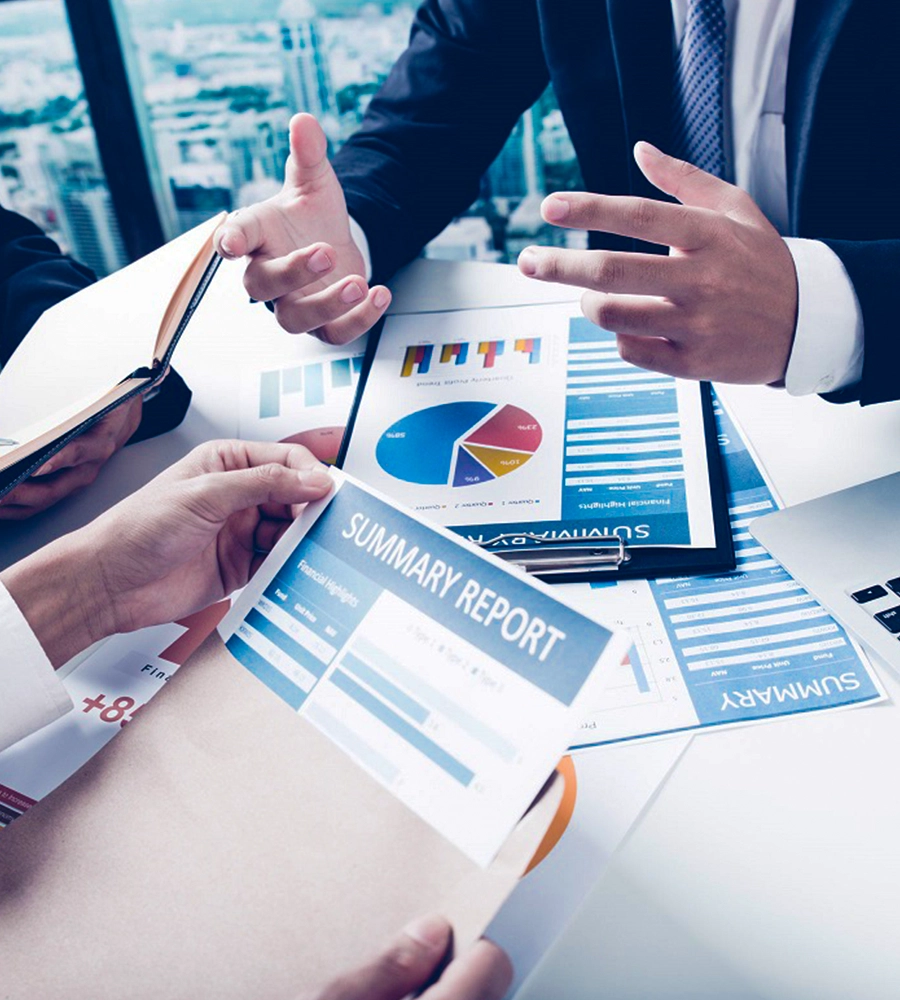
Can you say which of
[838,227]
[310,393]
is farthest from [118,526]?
[838,227]

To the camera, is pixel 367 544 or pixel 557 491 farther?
pixel 557 491

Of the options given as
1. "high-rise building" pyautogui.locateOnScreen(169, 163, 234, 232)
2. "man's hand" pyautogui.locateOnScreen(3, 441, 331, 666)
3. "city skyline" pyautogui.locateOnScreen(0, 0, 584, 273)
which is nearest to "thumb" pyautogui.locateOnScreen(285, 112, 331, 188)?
"man's hand" pyautogui.locateOnScreen(3, 441, 331, 666)

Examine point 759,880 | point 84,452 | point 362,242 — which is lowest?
point 759,880

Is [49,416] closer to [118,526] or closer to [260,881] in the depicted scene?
[118,526]

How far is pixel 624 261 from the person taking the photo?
0.69 m

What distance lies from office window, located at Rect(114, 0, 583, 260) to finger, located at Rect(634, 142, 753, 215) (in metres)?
1.70

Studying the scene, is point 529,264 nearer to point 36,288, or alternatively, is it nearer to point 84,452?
point 84,452

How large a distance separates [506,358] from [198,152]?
2030 mm

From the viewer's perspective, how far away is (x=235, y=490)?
2.13 ft

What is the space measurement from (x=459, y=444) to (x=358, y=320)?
218mm

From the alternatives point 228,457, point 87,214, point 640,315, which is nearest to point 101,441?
point 228,457

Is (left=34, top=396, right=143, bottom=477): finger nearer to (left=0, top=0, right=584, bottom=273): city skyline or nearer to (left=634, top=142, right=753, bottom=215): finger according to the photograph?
(left=634, top=142, right=753, bottom=215): finger

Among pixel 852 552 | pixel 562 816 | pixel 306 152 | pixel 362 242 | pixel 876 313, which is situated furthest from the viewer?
pixel 362 242

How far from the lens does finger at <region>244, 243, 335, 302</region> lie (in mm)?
853
